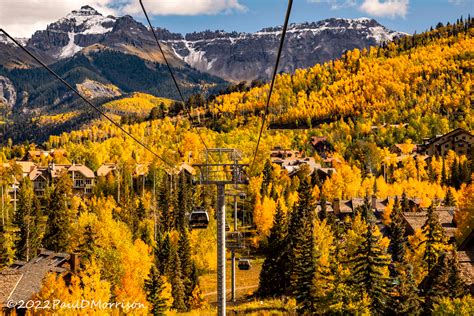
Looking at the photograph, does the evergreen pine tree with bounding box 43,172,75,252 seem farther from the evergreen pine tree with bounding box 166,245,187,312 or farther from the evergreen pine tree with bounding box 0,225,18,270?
the evergreen pine tree with bounding box 166,245,187,312

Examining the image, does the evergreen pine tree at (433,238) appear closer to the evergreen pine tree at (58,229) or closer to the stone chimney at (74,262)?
the stone chimney at (74,262)

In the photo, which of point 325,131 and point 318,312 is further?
point 325,131

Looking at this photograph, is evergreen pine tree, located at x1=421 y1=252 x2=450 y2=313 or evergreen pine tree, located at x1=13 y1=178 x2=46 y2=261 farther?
evergreen pine tree, located at x1=13 y1=178 x2=46 y2=261

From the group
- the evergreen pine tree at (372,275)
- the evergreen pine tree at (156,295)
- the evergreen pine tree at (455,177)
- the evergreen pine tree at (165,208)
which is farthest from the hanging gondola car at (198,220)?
the evergreen pine tree at (455,177)

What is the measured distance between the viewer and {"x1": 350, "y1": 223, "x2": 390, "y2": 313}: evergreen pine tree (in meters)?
40.1

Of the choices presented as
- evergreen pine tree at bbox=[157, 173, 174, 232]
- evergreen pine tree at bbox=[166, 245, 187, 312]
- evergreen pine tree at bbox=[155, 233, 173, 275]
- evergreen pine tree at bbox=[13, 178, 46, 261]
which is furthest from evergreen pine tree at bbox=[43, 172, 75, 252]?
evergreen pine tree at bbox=[166, 245, 187, 312]

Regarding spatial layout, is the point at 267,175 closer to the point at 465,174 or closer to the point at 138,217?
the point at 138,217

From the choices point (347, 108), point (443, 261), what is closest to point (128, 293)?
point (443, 261)

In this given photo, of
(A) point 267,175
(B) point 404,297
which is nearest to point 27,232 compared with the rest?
(A) point 267,175

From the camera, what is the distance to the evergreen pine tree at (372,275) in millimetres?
40125

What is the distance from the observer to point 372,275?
134 feet

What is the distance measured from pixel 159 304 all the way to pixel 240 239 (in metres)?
19.0

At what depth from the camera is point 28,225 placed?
229 ft

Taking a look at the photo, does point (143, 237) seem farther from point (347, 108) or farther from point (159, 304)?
point (347, 108)
